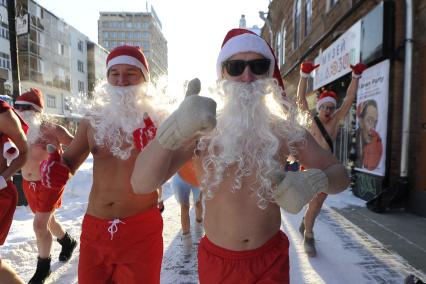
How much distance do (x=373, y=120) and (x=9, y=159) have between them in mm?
6171

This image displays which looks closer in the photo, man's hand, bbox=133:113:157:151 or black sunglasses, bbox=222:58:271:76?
black sunglasses, bbox=222:58:271:76

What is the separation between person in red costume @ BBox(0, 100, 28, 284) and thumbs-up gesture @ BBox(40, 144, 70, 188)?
66cm

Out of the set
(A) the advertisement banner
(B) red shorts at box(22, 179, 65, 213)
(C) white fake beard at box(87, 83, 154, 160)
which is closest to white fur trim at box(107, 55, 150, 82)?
(C) white fake beard at box(87, 83, 154, 160)

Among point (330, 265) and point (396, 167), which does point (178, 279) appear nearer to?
point (330, 265)

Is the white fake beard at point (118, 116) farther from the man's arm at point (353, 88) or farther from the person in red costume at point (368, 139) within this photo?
the person in red costume at point (368, 139)

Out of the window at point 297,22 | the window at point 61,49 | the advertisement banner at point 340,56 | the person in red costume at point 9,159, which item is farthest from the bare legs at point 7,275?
the window at point 61,49

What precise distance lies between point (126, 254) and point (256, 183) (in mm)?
1022

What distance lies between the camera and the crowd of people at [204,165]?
1.38m

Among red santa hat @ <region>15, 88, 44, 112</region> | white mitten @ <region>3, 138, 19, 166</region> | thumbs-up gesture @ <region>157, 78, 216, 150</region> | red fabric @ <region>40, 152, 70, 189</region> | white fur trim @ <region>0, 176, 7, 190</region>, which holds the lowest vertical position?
white fur trim @ <region>0, 176, 7, 190</region>

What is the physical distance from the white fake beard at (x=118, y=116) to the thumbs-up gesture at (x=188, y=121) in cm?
102

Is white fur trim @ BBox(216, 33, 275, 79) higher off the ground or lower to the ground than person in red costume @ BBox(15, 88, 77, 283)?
higher

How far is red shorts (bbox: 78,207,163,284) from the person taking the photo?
2.03 m

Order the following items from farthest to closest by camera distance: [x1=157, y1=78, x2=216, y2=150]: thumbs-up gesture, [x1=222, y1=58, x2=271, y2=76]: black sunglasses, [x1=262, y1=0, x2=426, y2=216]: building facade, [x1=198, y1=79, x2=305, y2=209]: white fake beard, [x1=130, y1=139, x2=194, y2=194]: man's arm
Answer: [x1=262, y1=0, x2=426, y2=216]: building facade, [x1=222, y1=58, x2=271, y2=76]: black sunglasses, [x1=198, y1=79, x2=305, y2=209]: white fake beard, [x1=130, y1=139, x2=194, y2=194]: man's arm, [x1=157, y1=78, x2=216, y2=150]: thumbs-up gesture

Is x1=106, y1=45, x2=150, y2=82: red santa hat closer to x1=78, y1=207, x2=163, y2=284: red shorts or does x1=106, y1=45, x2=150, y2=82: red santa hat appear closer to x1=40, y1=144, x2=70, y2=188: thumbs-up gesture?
x1=40, y1=144, x2=70, y2=188: thumbs-up gesture
